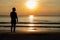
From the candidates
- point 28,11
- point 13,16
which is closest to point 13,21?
point 13,16

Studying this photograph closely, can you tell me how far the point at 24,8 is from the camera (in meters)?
101
